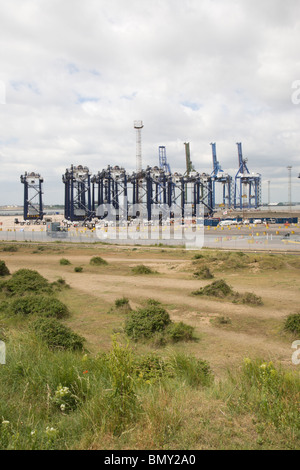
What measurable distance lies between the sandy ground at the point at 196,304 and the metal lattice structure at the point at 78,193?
61827mm

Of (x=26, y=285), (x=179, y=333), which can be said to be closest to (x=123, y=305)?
(x=179, y=333)

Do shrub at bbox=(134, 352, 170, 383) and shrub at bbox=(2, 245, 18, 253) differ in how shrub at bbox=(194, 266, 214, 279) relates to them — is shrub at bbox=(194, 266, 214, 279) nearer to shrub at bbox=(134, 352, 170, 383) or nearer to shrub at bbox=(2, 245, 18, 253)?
shrub at bbox=(134, 352, 170, 383)

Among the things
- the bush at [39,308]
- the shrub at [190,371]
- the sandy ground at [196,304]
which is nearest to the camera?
the shrub at [190,371]

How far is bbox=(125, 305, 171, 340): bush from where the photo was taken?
10023mm

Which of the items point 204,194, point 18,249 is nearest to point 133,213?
point 204,194

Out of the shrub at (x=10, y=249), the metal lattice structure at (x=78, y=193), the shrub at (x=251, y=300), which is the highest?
the metal lattice structure at (x=78, y=193)

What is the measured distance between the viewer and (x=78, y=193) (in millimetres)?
94125

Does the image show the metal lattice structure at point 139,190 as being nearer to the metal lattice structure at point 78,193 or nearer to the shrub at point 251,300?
the metal lattice structure at point 78,193

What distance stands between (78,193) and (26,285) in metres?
80.3

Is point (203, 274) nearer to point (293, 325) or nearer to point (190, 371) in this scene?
point (293, 325)

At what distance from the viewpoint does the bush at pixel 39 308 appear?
11745mm

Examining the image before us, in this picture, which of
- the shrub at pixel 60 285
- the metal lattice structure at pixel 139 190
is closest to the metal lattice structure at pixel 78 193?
the metal lattice structure at pixel 139 190

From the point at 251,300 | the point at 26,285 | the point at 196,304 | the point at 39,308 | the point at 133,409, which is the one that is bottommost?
the point at 196,304

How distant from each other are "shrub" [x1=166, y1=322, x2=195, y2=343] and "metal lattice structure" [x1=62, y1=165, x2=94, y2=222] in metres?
77.8
